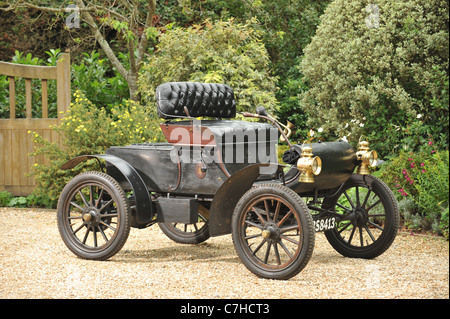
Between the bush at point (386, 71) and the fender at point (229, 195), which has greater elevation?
the bush at point (386, 71)

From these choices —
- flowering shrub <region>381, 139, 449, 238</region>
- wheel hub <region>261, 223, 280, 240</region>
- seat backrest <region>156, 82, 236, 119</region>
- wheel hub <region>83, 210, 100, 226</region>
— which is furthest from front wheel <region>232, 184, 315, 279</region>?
flowering shrub <region>381, 139, 449, 238</region>

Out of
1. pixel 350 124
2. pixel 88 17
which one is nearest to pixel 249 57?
pixel 350 124

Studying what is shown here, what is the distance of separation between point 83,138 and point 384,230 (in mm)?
4618

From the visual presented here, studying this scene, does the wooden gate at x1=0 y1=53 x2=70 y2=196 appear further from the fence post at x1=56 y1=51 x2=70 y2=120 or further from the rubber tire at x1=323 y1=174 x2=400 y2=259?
the rubber tire at x1=323 y1=174 x2=400 y2=259

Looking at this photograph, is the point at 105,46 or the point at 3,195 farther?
the point at 105,46

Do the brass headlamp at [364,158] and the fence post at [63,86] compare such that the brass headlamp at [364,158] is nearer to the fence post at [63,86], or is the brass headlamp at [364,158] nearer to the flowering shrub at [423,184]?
the flowering shrub at [423,184]

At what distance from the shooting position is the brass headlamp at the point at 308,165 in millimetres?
4910

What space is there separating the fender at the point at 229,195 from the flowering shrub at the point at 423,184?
2210mm

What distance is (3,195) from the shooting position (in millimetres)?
9789

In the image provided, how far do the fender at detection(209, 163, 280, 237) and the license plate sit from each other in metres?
0.62

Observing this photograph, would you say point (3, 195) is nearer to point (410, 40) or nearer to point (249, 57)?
point (249, 57)

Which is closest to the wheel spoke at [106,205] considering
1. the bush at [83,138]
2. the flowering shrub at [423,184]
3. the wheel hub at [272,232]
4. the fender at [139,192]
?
the fender at [139,192]

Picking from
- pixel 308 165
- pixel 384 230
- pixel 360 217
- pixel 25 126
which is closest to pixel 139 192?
pixel 308 165
